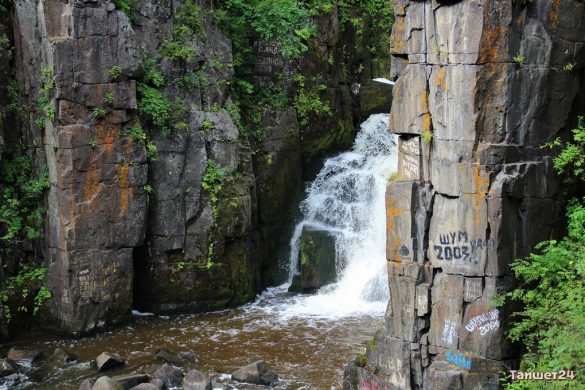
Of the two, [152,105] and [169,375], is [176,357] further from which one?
[152,105]

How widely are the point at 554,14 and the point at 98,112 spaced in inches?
377

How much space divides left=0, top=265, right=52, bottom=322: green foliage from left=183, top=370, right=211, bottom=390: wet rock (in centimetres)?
479

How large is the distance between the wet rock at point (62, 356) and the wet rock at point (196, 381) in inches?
114

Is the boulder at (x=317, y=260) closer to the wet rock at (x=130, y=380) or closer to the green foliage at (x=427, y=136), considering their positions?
the wet rock at (x=130, y=380)

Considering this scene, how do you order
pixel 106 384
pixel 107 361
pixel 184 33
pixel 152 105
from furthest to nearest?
Answer: 1. pixel 184 33
2. pixel 152 105
3. pixel 107 361
4. pixel 106 384

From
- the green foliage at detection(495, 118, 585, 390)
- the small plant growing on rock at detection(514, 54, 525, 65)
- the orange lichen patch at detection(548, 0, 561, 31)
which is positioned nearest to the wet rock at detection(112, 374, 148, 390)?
the green foliage at detection(495, 118, 585, 390)

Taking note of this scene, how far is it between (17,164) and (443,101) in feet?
33.4

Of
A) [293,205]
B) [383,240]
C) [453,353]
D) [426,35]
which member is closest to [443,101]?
[426,35]

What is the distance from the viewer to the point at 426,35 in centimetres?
1071

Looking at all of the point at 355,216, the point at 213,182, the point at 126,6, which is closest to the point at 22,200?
the point at 213,182

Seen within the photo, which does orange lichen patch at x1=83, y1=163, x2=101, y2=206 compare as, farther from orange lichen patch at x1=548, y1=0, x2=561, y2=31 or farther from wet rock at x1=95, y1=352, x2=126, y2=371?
orange lichen patch at x1=548, y1=0, x2=561, y2=31

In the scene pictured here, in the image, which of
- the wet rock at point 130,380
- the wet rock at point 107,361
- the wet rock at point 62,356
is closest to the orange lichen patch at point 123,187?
the wet rock at point 62,356

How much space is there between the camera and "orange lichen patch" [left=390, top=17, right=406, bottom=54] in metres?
11.1

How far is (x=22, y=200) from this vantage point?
52.1 feet
